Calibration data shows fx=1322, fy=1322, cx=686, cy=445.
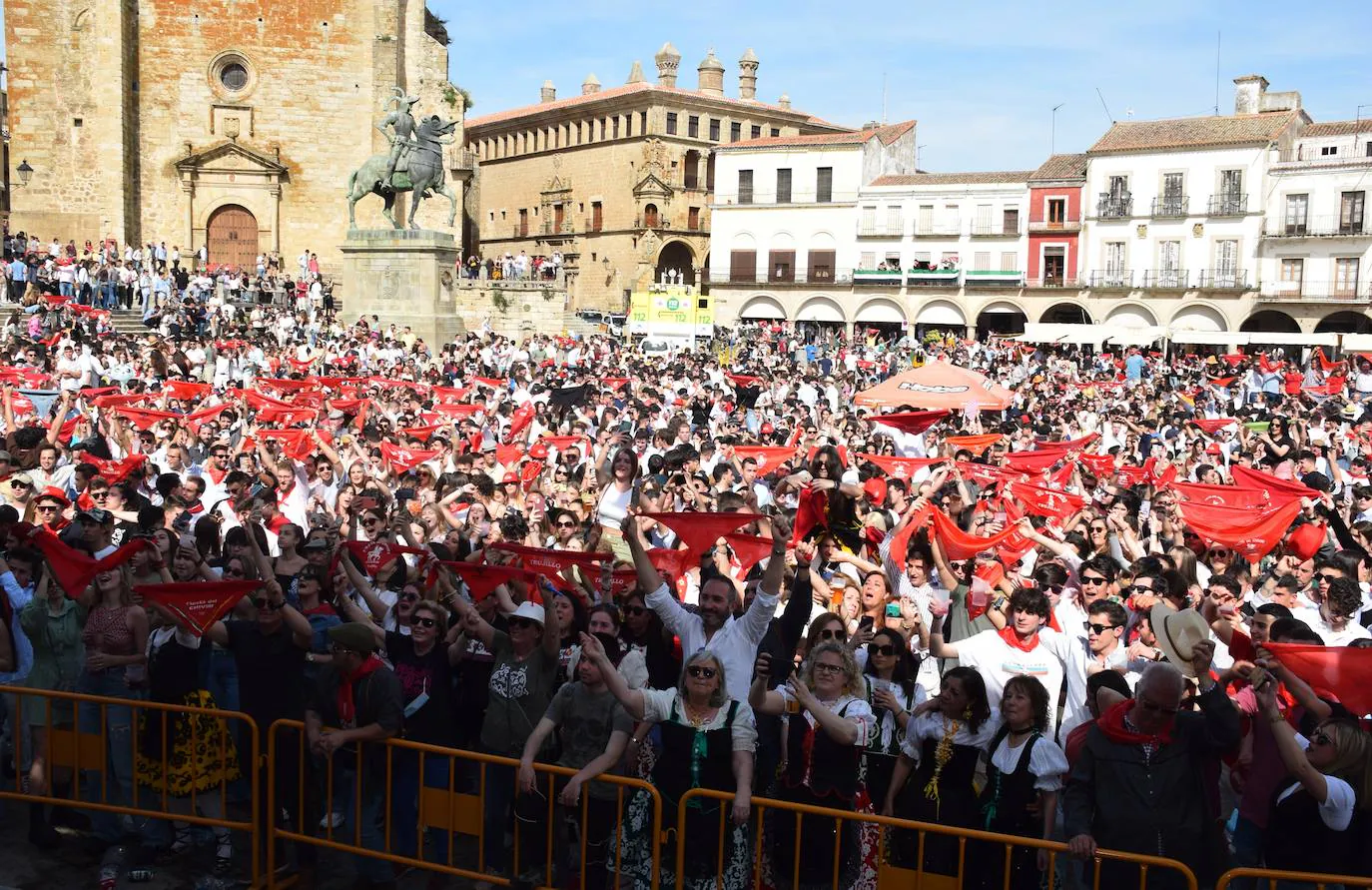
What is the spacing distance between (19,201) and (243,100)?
687 cm

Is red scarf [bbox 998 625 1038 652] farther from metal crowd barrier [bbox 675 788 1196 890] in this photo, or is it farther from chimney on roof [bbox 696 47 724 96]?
chimney on roof [bbox 696 47 724 96]

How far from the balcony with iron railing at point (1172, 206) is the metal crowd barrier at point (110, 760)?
169 feet

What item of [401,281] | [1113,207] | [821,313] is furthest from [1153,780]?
[821,313]

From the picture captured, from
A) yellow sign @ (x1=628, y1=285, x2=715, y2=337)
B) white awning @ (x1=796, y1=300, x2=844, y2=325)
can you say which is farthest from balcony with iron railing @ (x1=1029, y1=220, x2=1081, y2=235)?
yellow sign @ (x1=628, y1=285, x2=715, y2=337)

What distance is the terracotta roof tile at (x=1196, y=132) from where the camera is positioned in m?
50.4

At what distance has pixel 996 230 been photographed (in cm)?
5631

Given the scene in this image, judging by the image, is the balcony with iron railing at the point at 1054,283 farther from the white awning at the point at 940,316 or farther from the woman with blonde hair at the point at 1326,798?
the woman with blonde hair at the point at 1326,798

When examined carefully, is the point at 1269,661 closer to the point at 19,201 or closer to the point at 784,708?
the point at 784,708

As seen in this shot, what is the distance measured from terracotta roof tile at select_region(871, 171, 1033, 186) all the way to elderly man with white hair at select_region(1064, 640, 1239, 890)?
53.6m

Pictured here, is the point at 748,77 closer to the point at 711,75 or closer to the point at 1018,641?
the point at 711,75

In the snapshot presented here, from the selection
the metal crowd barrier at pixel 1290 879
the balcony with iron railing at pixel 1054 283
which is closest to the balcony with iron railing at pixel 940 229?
the balcony with iron railing at pixel 1054 283

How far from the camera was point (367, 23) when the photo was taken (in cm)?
3941

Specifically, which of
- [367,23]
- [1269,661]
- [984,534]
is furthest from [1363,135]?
[1269,661]

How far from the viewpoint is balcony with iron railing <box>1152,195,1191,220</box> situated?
171 feet
